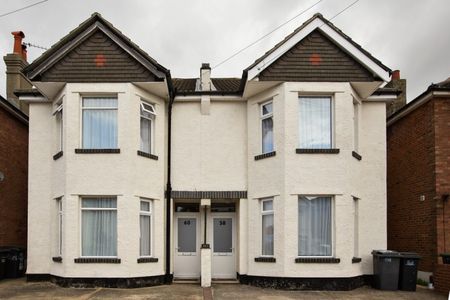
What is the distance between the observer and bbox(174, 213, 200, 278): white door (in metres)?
16.6

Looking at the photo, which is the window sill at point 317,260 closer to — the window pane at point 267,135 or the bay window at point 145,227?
the window pane at point 267,135

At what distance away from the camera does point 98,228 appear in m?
14.9

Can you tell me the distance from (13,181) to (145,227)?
6.38m

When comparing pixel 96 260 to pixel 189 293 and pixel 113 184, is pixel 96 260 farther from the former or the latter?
pixel 189 293

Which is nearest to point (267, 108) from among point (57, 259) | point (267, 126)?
→ point (267, 126)

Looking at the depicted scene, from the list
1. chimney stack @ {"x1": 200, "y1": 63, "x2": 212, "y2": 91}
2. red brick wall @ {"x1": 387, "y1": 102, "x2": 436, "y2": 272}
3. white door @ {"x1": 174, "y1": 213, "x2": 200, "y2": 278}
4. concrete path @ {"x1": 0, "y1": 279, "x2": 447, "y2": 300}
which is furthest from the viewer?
chimney stack @ {"x1": 200, "y1": 63, "x2": 212, "y2": 91}

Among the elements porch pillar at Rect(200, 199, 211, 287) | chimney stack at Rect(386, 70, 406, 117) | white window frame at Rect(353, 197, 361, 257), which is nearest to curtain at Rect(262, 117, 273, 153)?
white window frame at Rect(353, 197, 361, 257)

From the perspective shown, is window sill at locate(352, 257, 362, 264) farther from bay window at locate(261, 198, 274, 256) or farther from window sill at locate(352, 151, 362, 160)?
window sill at locate(352, 151, 362, 160)

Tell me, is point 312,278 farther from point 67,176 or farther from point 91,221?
point 67,176

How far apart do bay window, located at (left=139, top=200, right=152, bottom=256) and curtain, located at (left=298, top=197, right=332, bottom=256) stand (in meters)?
4.39

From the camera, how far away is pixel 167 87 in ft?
51.0

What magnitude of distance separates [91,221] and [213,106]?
5.09 meters

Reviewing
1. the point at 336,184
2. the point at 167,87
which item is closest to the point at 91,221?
the point at 167,87

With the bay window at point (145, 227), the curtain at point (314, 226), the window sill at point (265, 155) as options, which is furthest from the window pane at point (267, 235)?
the bay window at point (145, 227)
